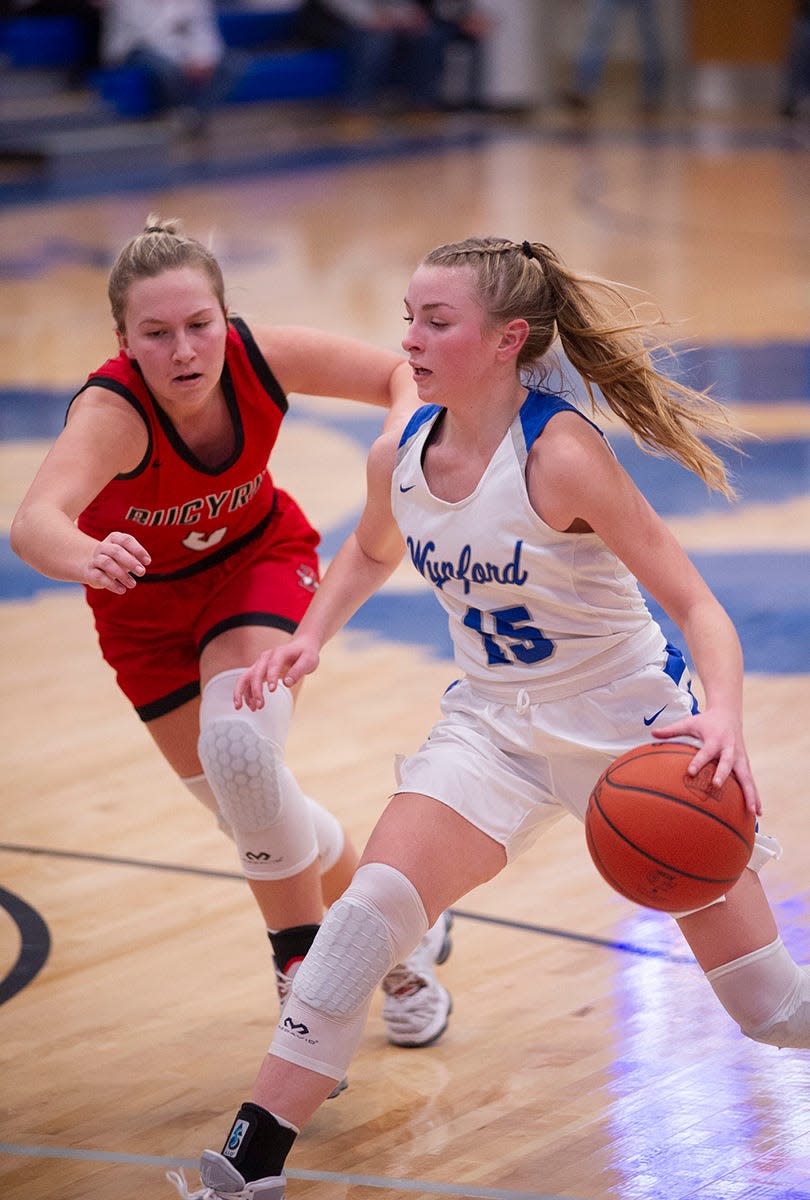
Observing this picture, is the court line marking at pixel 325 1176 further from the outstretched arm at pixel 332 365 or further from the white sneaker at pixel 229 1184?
the outstretched arm at pixel 332 365

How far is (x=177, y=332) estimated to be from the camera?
3.17 metres

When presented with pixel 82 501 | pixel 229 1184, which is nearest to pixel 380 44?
pixel 82 501

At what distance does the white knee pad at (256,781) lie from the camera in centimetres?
313

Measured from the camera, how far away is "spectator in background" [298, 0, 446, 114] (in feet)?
60.1

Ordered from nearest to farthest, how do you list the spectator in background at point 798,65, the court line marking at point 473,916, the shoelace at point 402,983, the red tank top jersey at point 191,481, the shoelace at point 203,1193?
the shoelace at point 203,1193, the red tank top jersey at point 191,481, the shoelace at point 402,983, the court line marking at point 473,916, the spectator in background at point 798,65

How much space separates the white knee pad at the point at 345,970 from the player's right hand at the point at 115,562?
605mm

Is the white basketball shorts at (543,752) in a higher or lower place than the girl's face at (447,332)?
lower

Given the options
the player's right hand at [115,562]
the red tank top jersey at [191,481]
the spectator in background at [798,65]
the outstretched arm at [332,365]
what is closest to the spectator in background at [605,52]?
the spectator in background at [798,65]

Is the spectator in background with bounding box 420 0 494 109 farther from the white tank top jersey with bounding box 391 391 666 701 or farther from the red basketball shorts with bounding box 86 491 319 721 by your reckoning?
the white tank top jersey with bounding box 391 391 666 701

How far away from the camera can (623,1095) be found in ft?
10.3

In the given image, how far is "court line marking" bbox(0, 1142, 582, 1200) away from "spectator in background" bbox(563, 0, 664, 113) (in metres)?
17.9

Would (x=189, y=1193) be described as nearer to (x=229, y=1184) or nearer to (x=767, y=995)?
(x=229, y=1184)

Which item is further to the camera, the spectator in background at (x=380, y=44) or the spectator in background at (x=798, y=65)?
the spectator in background at (x=380, y=44)

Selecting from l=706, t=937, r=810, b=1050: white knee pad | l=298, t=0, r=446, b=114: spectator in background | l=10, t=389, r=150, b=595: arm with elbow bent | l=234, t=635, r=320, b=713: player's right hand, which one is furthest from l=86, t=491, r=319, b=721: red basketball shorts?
l=298, t=0, r=446, b=114: spectator in background
